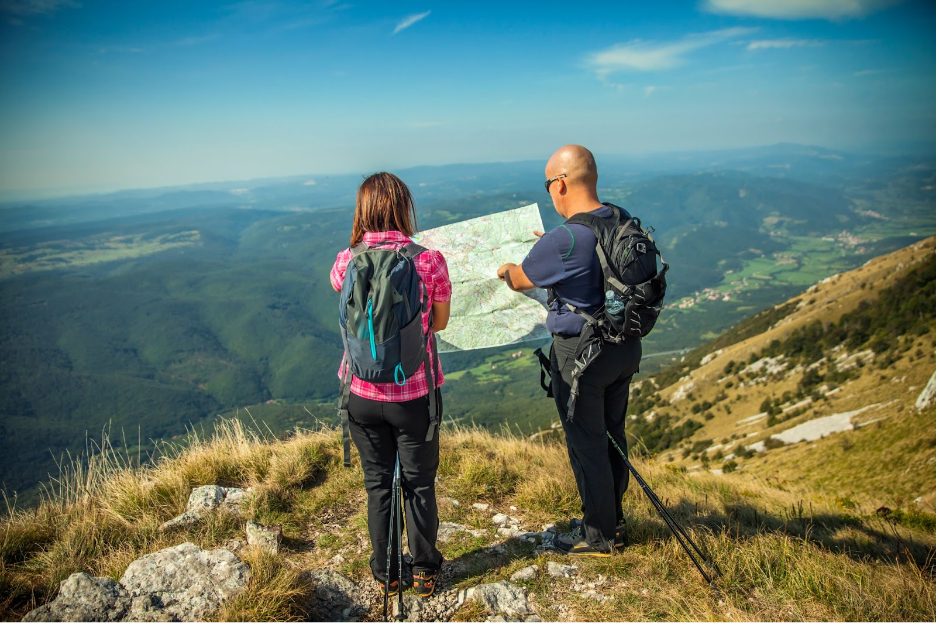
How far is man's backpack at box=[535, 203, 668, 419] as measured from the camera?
3389 millimetres

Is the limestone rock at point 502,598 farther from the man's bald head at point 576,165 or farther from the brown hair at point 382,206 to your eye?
the man's bald head at point 576,165

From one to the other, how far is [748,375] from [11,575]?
49573 mm

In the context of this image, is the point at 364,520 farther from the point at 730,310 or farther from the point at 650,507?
the point at 730,310

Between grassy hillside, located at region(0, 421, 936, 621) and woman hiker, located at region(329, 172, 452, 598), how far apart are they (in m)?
0.50

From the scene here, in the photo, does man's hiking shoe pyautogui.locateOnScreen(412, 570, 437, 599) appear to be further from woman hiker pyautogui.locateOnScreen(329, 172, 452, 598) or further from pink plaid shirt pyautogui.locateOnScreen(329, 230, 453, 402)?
pink plaid shirt pyautogui.locateOnScreen(329, 230, 453, 402)

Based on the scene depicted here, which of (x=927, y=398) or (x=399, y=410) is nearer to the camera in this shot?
(x=399, y=410)

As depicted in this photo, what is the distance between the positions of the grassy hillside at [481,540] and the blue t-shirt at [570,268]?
2.04 meters

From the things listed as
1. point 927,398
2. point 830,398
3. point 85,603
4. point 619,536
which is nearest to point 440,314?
point 619,536

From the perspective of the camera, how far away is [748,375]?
44094mm

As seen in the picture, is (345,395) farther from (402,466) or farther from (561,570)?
(561,570)

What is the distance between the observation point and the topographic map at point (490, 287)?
4750mm

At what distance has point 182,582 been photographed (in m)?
3.46

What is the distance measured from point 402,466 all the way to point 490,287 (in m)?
2.01

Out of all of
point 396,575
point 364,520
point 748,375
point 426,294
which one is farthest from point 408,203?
point 748,375
